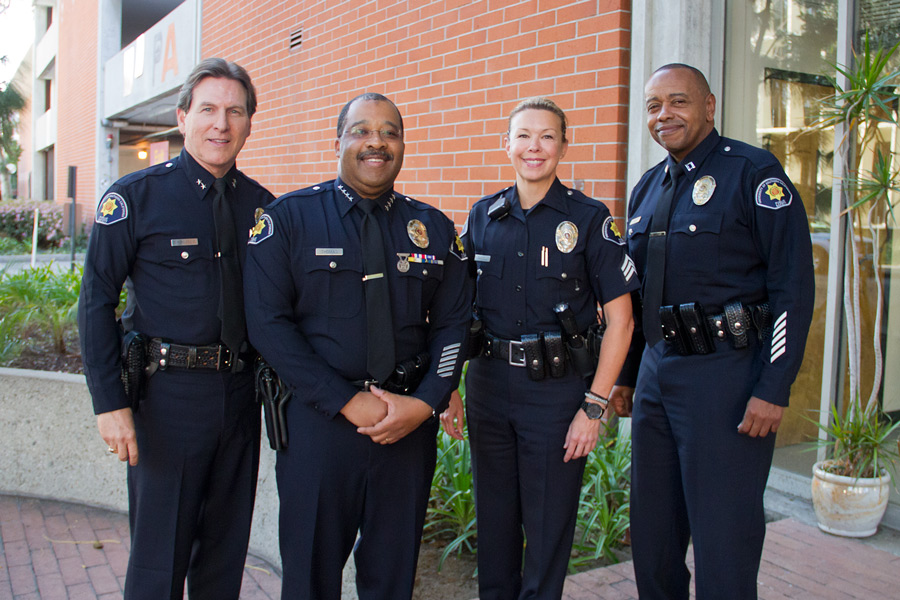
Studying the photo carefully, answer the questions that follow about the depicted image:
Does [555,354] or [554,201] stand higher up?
[554,201]

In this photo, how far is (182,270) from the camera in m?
2.44

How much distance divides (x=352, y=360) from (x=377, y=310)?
17 centimetres

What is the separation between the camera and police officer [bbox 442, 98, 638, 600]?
2.54m

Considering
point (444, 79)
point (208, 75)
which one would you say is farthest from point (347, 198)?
point (444, 79)

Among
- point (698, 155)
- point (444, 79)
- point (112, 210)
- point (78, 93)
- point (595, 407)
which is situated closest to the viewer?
point (112, 210)

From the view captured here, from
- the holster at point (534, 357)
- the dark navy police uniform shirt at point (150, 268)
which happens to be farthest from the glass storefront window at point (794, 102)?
the dark navy police uniform shirt at point (150, 268)

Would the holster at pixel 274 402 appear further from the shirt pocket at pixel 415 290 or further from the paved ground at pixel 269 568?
the paved ground at pixel 269 568

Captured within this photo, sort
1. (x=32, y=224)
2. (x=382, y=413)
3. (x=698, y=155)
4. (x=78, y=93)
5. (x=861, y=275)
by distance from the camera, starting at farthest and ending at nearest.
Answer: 1. (x=32, y=224)
2. (x=78, y=93)
3. (x=861, y=275)
4. (x=698, y=155)
5. (x=382, y=413)

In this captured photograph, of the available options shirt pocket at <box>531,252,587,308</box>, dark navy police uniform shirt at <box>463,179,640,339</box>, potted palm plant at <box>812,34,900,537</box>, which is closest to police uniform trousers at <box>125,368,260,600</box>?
dark navy police uniform shirt at <box>463,179,640,339</box>

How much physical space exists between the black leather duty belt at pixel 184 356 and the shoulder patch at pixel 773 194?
181 centimetres

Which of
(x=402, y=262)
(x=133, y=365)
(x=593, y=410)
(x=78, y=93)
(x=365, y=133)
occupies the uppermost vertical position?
(x=78, y=93)

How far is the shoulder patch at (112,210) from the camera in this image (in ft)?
7.75

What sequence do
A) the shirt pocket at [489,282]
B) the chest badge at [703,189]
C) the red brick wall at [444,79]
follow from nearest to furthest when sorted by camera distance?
the chest badge at [703,189] < the shirt pocket at [489,282] < the red brick wall at [444,79]

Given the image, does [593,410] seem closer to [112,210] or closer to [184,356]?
[184,356]
